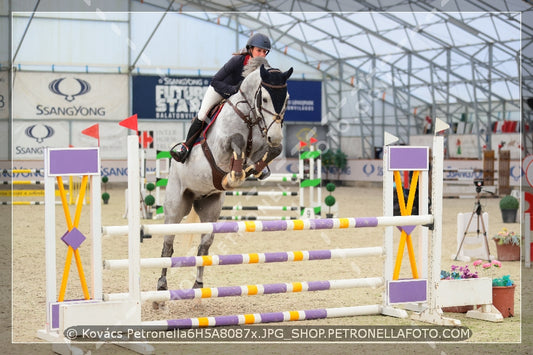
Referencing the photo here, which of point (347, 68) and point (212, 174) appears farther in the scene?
point (347, 68)

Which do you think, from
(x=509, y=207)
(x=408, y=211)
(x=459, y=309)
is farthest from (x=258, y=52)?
(x=509, y=207)

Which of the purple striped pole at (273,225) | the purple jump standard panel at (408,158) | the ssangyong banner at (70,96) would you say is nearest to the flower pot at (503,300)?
the purple striped pole at (273,225)

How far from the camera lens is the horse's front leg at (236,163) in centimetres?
457

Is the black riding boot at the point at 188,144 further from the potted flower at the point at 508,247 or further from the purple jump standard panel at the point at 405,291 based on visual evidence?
the potted flower at the point at 508,247

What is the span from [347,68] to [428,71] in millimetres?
3407

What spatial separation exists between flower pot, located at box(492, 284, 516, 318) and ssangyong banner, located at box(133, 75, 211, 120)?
18.8 metres

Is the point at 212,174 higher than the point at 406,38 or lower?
lower

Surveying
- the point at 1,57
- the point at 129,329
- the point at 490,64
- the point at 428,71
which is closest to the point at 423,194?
the point at 129,329

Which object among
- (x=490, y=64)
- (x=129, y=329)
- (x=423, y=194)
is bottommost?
(x=129, y=329)

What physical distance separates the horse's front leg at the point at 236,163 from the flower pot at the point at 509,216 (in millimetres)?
8196

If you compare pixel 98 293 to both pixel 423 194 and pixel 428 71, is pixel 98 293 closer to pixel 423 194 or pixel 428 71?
pixel 423 194

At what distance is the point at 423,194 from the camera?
Answer: 4609mm

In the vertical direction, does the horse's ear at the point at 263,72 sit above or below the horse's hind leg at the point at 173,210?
above

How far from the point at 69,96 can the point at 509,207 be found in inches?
612
